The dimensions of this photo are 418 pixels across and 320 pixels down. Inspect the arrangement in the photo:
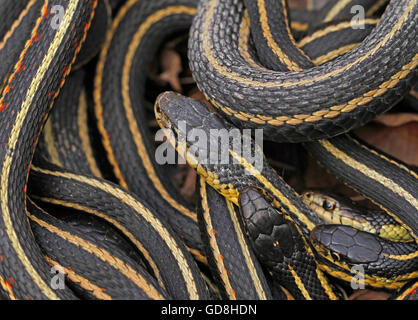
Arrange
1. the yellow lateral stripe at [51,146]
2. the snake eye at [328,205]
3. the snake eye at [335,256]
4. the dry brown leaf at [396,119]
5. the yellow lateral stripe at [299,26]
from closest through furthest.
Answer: the snake eye at [335,256], the snake eye at [328,205], the dry brown leaf at [396,119], the yellow lateral stripe at [51,146], the yellow lateral stripe at [299,26]

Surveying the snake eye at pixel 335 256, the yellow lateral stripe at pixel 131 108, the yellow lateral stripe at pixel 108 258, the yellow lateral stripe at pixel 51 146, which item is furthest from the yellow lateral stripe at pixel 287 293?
the yellow lateral stripe at pixel 51 146

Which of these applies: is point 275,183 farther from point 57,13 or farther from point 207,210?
point 57,13

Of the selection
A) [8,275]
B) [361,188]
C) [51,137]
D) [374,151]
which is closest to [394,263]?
[361,188]

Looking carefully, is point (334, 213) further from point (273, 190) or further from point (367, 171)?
point (273, 190)

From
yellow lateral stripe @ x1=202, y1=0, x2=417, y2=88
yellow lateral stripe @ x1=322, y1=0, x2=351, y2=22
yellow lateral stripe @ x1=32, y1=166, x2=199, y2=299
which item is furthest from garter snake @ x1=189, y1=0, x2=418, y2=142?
yellow lateral stripe @ x1=32, y1=166, x2=199, y2=299

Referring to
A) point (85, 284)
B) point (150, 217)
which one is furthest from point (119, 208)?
point (85, 284)

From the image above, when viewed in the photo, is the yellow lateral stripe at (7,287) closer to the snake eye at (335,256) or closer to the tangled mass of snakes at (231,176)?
the tangled mass of snakes at (231,176)

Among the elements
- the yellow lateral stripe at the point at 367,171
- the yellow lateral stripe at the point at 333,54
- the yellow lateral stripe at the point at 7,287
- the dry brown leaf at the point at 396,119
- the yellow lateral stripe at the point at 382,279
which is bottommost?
the yellow lateral stripe at the point at 382,279
